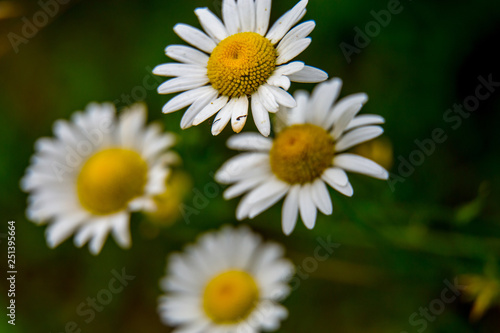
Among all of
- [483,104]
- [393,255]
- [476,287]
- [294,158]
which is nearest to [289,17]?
[294,158]

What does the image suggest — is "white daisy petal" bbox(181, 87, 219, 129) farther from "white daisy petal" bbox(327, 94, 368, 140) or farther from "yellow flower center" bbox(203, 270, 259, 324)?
"yellow flower center" bbox(203, 270, 259, 324)

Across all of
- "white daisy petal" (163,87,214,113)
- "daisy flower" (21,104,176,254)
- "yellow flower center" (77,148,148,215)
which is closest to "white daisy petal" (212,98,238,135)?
"white daisy petal" (163,87,214,113)

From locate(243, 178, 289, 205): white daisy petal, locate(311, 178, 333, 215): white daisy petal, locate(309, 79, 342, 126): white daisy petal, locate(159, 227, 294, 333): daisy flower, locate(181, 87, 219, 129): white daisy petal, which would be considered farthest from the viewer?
locate(159, 227, 294, 333): daisy flower

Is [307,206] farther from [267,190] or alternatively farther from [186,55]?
[186,55]

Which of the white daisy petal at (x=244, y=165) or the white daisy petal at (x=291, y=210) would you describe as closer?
the white daisy petal at (x=291, y=210)

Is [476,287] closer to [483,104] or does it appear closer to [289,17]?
[483,104]

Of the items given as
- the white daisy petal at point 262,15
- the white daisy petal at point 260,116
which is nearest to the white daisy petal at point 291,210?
the white daisy petal at point 260,116

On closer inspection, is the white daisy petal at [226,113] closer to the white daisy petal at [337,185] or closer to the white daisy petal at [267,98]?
the white daisy petal at [267,98]
